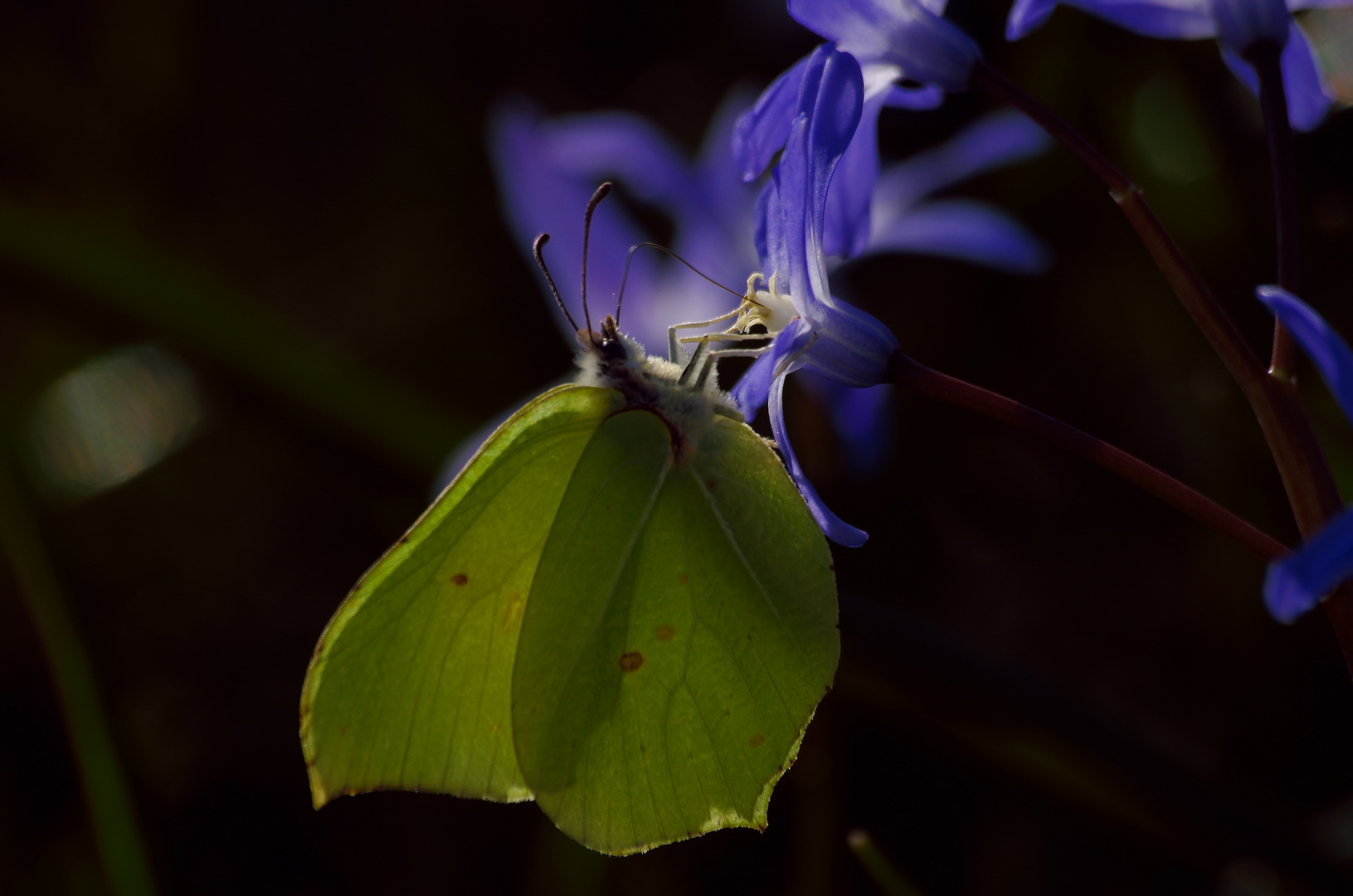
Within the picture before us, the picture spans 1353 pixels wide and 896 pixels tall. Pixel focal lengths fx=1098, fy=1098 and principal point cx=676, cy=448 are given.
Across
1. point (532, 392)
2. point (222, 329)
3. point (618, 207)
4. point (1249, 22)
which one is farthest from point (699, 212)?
point (1249, 22)

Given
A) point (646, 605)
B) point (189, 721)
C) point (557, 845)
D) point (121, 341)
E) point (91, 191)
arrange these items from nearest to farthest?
point (646, 605) → point (557, 845) → point (121, 341) → point (189, 721) → point (91, 191)

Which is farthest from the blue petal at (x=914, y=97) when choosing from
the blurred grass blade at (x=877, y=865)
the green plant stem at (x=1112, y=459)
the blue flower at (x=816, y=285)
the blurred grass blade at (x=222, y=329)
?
the blurred grass blade at (x=222, y=329)

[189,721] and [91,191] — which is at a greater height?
[91,191]

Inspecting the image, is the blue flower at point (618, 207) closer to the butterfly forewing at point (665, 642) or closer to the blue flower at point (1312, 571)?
the butterfly forewing at point (665, 642)

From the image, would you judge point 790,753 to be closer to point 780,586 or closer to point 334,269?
point 780,586

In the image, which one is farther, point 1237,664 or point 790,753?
point 1237,664

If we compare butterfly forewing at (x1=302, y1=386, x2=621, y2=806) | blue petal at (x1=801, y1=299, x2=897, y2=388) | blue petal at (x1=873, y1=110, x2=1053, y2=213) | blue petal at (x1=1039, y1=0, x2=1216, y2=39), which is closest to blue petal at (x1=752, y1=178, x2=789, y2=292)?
blue petal at (x1=801, y1=299, x2=897, y2=388)

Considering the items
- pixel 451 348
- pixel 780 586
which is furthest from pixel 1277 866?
pixel 451 348
